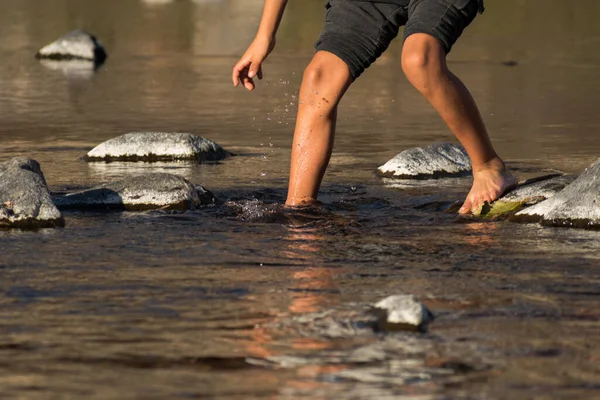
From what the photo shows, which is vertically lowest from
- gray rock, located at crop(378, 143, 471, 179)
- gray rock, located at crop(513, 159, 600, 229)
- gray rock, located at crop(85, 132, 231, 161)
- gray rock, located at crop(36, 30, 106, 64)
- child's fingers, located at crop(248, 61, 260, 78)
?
gray rock, located at crop(513, 159, 600, 229)

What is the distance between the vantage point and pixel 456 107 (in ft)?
20.7

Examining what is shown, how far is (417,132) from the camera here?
32.9 ft

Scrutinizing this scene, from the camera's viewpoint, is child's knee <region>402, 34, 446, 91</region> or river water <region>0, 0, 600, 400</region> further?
child's knee <region>402, 34, 446, 91</region>

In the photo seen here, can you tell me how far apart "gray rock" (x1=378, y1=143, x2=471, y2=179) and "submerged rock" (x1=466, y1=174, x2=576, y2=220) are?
125 cm

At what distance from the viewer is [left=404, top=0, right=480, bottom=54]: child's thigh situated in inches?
240

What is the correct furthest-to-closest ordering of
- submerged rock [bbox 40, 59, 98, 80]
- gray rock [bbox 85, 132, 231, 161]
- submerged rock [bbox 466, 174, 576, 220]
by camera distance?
submerged rock [bbox 40, 59, 98, 80], gray rock [bbox 85, 132, 231, 161], submerged rock [bbox 466, 174, 576, 220]

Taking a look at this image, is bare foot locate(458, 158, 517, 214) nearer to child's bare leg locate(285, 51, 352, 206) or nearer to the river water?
the river water

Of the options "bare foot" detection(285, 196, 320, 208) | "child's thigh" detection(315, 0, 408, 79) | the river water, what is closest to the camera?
the river water

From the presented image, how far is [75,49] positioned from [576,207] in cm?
1246

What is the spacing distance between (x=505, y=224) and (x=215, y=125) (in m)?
4.77

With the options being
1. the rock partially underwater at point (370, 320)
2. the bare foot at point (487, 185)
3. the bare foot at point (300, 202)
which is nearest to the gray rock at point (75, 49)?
the bare foot at point (300, 202)

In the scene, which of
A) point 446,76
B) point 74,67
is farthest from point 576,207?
point 74,67

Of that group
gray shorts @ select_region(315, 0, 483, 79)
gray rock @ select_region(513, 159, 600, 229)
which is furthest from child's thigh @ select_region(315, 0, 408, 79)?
gray rock @ select_region(513, 159, 600, 229)

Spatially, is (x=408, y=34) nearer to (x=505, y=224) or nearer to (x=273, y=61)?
(x=505, y=224)
